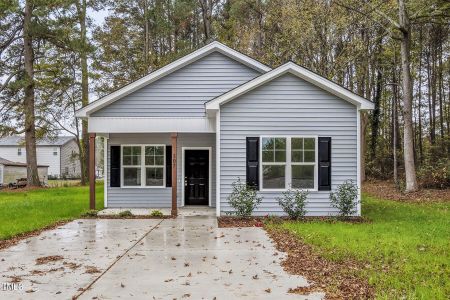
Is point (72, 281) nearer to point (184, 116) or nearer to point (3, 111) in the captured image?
point (184, 116)

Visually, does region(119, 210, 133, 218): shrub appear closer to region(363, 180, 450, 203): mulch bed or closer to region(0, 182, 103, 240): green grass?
region(0, 182, 103, 240): green grass

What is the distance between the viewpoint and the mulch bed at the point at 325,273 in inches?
211

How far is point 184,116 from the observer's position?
571 inches

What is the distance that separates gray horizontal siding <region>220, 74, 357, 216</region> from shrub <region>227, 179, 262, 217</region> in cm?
31

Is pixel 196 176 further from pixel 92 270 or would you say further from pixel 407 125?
pixel 407 125

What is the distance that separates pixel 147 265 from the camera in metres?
6.82

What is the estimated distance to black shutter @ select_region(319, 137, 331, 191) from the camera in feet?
39.5

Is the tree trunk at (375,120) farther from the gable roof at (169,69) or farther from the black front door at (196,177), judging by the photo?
the black front door at (196,177)

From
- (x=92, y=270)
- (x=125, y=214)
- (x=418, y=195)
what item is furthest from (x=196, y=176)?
(x=418, y=195)

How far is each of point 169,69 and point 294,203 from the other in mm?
6020

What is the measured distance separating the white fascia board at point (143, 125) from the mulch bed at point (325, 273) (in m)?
5.84

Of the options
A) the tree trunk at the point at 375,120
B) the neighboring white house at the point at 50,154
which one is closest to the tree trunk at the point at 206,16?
the tree trunk at the point at 375,120

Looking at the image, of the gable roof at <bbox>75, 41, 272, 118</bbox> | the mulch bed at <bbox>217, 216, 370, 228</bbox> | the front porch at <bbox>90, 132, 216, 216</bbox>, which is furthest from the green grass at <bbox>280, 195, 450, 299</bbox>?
the gable roof at <bbox>75, 41, 272, 118</bbox>

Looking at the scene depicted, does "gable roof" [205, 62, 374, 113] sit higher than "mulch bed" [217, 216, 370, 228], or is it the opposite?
"gable roof" [205, 62, 374, 113]
